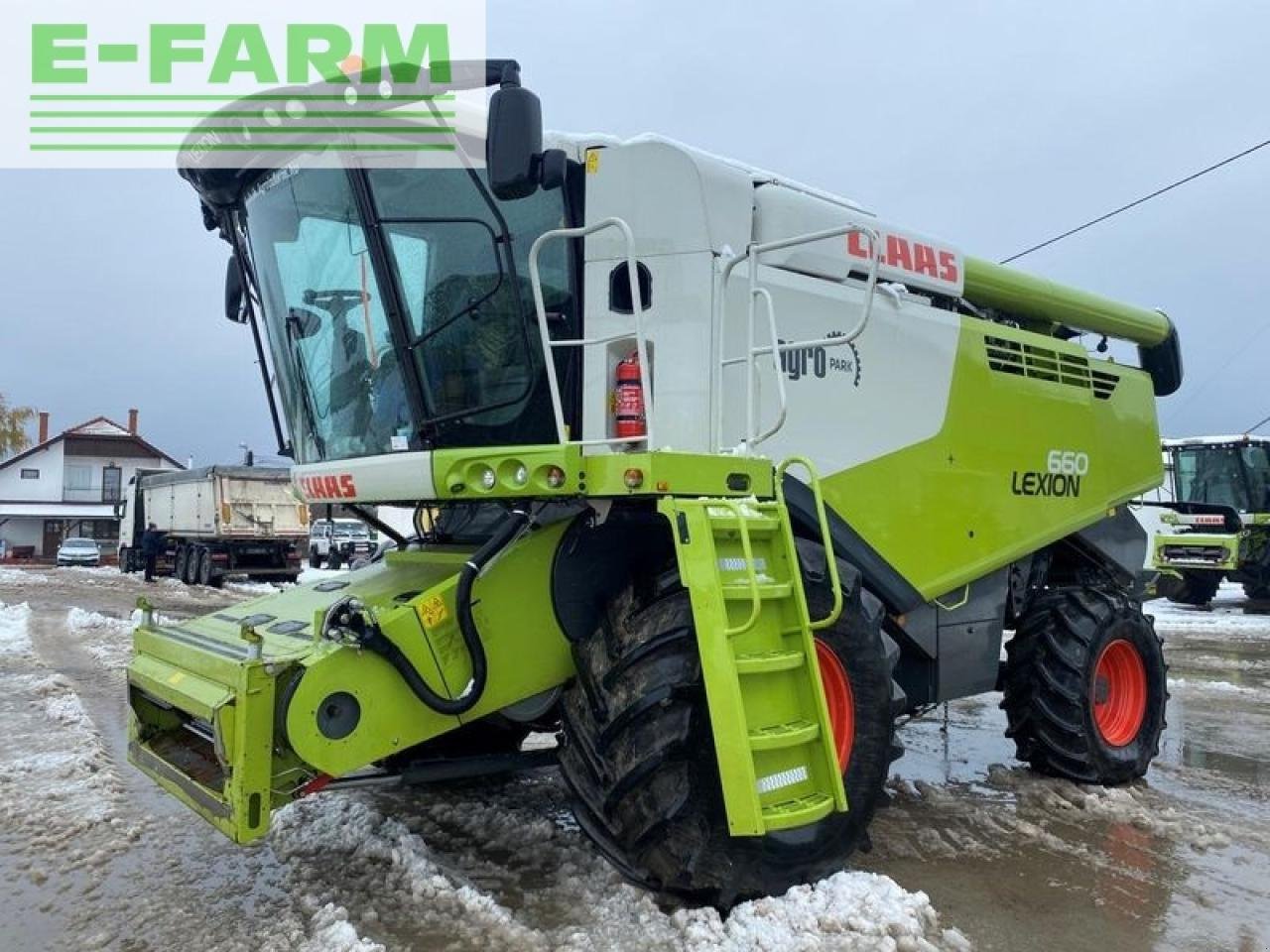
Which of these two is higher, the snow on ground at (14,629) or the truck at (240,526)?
the truck at (240,526)

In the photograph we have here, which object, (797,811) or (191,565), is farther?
(191,565)

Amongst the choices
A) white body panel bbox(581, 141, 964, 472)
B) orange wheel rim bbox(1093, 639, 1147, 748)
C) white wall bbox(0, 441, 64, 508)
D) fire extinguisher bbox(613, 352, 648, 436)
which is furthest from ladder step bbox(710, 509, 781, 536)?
white wall bbox(0, 441, 64, 508)

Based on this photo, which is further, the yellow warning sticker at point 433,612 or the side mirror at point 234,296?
the side mirror at point 234,296

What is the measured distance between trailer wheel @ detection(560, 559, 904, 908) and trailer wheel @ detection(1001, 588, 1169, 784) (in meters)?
2.07

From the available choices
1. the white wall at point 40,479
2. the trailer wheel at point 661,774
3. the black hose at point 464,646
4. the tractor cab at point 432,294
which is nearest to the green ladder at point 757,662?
the trailer wheel at point 661,774

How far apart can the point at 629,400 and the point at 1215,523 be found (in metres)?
16.9

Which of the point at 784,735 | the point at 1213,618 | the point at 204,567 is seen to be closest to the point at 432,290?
the point at 784,735

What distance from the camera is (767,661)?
320 cm

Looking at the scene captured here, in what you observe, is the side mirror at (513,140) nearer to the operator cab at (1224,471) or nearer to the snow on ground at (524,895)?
the snow on ground at (524,895)

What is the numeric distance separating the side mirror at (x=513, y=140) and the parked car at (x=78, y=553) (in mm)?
37304

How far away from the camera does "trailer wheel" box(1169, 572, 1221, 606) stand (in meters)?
18.0

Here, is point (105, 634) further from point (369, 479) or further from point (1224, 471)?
point (1224, 471)

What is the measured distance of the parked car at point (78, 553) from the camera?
35.2 m

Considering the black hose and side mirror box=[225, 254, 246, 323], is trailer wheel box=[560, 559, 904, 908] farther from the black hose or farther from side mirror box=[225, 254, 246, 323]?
side mirror box=[225, 254, 246, 323]
